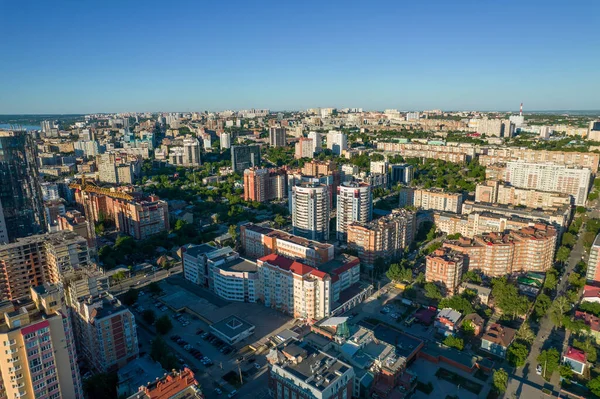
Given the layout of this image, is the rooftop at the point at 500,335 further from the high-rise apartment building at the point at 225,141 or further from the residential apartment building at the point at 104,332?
the high-rise apartment building at the point at 225,141

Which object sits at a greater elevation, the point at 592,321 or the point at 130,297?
the point at 130,297

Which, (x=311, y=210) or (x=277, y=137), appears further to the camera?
(x=277, y=137)

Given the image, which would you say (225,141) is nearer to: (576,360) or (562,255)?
(562,255)

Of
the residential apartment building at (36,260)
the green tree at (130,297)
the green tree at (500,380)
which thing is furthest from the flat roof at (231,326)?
the green tree at (500,380)

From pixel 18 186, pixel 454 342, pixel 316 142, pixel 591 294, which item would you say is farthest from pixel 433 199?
pixel 316 142

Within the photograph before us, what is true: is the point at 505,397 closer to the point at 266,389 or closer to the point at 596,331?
the point at 596,331

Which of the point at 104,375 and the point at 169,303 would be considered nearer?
the point at 104,375

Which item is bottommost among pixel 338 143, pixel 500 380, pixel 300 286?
pixel 500 380

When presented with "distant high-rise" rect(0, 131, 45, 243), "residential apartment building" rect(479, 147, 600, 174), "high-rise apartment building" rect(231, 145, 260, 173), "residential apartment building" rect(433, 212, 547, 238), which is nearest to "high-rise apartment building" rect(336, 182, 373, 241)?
"residential apartment building" rect(433, 212, 547, 238)

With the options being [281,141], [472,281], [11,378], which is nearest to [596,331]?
[472,281]
